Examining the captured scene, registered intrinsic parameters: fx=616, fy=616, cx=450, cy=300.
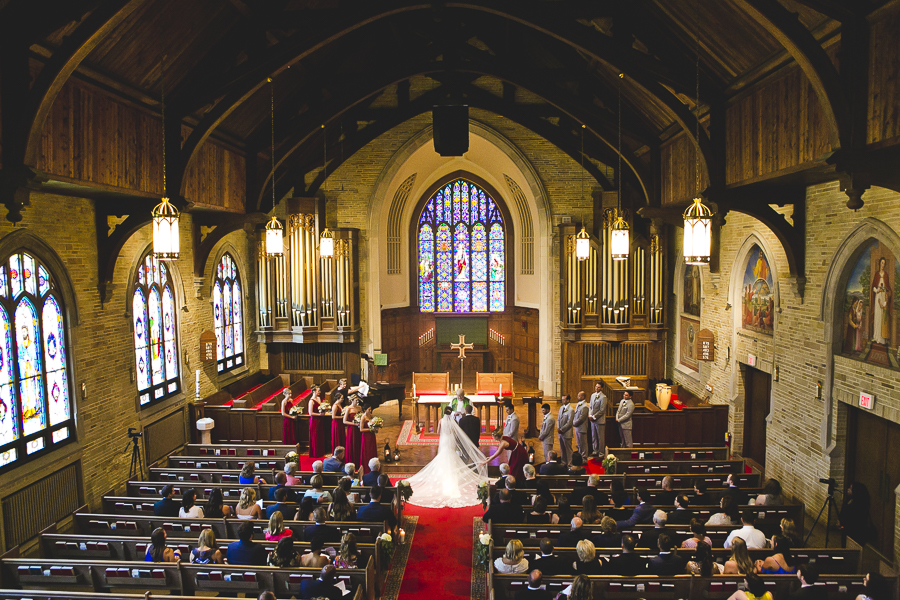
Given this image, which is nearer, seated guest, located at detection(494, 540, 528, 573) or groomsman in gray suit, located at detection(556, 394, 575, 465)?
seated guest, located at detection(494, 540, 528, 573)

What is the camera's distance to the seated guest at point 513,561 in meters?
6.28

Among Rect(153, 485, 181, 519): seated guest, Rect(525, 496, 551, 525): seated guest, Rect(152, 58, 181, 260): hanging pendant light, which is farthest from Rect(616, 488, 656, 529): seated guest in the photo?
Rect(152, 58, 181, 260): hanging pendant light

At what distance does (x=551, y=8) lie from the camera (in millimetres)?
9383

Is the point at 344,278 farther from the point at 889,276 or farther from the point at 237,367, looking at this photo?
the point at 889,276

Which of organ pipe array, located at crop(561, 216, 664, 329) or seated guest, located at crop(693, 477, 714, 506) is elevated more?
organ pipe array, located at crop(561, 216, 664, 329)

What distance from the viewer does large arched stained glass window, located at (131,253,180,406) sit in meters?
11.5

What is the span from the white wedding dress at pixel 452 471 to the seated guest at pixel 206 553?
455cm

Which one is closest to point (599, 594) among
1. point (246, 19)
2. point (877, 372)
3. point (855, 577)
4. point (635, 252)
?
point (855, 577)

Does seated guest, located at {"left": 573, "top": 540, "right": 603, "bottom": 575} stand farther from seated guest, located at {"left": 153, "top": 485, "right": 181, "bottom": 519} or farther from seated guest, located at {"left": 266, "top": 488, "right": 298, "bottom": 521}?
seated guest, located at {"left": 153, "top": 485, "right": 181, "bottom": 519}

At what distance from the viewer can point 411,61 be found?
13008 millimetres

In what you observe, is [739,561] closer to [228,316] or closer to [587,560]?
[587,560]

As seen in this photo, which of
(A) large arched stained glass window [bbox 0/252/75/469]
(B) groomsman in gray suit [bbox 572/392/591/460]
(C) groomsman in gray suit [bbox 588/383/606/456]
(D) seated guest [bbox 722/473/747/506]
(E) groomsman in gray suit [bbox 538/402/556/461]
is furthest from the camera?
(C) groomsman in gray suit [bbox 588/383/606/456]

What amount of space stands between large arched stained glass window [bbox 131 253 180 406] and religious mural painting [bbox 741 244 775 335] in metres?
11.1

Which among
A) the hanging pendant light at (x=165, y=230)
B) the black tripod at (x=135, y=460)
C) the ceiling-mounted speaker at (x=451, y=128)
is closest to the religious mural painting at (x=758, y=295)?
the ceiling-mounted speaker at (x=451, y=128)
